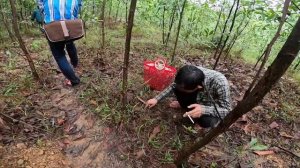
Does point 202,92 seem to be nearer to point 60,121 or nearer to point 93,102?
point 93,102

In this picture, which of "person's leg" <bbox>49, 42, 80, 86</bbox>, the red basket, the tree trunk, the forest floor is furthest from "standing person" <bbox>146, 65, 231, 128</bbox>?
"person's leg" <bbox>49, 42, 80, 86</bbox>

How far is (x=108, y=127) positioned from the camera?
3.18 metres

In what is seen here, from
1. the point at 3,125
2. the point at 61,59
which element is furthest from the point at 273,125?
the point at 3,125

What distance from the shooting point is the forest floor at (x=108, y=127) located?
9.50 ft

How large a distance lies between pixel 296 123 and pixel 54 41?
3483 millimetres

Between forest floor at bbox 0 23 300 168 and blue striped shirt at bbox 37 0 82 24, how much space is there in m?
0.94

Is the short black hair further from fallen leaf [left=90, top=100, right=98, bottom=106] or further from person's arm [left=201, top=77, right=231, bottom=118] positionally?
fallen leaf [left=90, top=100, right=98, bottom=106]

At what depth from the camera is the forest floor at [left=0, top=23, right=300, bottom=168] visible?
290 cm

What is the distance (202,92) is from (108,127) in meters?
1.20

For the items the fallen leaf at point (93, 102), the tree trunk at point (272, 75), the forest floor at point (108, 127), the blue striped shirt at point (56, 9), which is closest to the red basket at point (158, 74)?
the forest floor at point (108, 127)

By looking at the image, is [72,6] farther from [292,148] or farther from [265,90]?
[292,148]

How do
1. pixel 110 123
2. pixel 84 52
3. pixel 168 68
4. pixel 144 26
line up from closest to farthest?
1. pixel 110 123
2. pixel 168 68
3. pixel 84 52
4. pixel 144 26

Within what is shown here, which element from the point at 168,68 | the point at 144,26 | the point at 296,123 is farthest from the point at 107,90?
the point at 144,26

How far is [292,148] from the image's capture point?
3445 millimetres
